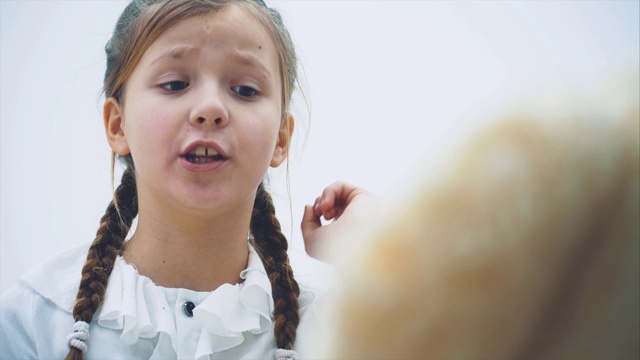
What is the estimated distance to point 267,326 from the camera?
3.44 ft

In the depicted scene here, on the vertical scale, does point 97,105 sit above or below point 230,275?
above

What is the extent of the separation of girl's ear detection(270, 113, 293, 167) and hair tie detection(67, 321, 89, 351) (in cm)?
45

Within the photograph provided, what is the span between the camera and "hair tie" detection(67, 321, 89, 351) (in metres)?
0.91

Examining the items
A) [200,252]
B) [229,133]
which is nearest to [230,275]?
[200,252]

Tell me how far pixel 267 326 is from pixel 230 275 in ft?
0.41

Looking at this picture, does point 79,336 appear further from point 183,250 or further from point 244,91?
point 244,91

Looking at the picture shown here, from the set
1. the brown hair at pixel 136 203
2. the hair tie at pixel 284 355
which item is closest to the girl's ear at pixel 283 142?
the brown hair at pixel 136 203

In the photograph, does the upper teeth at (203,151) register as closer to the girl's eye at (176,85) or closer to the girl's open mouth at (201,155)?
the girl's open mouth at (201,155)

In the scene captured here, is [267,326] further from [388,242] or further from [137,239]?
[388,242]

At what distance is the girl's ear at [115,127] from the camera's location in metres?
1.12

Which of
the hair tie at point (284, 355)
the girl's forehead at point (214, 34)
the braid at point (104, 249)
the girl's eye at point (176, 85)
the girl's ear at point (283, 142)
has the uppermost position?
the girl's forehead at point (214, 34)

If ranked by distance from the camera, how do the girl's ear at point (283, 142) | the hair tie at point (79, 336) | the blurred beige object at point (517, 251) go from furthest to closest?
the girl's ear at point (283, 142) < the hair tie at point (79, 336) < the blurred beige object at point (517, 251)

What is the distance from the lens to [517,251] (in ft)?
0.68

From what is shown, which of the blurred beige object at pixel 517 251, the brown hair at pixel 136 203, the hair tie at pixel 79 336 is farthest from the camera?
the brown hair at pixel 136 203
